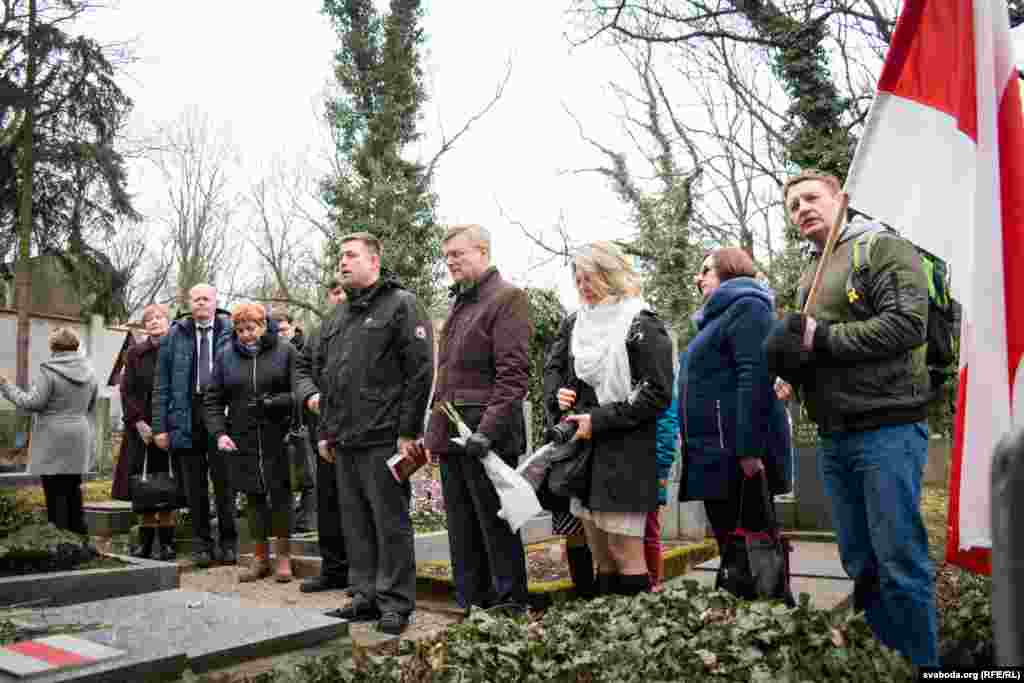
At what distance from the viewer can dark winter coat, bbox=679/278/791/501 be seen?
14.3ft

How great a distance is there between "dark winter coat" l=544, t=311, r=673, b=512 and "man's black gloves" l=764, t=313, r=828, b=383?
3.21 ft

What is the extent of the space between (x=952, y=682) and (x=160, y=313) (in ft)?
24.0

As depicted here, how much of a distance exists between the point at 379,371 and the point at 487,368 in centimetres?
66

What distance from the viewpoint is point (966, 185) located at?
340 centimetres

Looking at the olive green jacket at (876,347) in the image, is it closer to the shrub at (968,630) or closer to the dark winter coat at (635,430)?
the shrub at (968,630)

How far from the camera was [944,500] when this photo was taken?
390 inches

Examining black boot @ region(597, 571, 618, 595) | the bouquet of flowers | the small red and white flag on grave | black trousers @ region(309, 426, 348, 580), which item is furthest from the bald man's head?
black boot @ region(597, 571, 618, 595)

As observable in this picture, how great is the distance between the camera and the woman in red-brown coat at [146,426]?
Result: 7.66m

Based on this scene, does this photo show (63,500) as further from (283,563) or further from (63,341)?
(283,563)

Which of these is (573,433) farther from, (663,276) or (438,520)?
(663,276)

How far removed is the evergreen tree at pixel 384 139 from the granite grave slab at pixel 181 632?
699 inches

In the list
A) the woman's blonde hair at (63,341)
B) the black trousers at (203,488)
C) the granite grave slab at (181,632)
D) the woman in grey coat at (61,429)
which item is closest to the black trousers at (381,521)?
the granite grave slab at (181,632)

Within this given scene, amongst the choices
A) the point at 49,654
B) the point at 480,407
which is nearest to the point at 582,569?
the point at 480,407

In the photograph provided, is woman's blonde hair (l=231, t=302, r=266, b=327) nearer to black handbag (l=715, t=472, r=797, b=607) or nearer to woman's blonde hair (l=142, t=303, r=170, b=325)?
woman's blonde hair (l=142, t=303, r=170, b=325)
